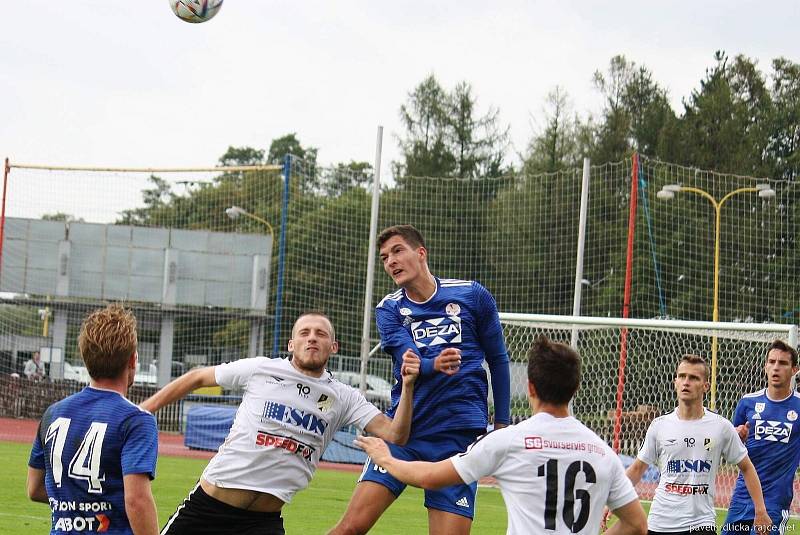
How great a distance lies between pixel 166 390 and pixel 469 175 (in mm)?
51334

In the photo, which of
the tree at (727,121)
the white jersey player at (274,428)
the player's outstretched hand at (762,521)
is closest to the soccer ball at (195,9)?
the white jersey player at (274,428)

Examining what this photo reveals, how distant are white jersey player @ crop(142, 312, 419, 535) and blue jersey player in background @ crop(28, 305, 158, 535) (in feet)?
4.27

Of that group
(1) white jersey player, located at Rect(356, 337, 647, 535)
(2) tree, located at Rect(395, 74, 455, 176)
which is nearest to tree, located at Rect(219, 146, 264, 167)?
(2) tree, located at Rect(395, 74, 455, 176)

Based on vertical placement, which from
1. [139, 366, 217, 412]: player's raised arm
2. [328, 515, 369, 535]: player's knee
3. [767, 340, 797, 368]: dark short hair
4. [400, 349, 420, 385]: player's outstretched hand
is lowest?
[328, 515, 369, 535]: player's knee

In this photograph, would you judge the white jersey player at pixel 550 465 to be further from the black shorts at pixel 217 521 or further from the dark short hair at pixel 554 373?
the black shorts at pixel 217 521

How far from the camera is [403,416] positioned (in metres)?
6.17

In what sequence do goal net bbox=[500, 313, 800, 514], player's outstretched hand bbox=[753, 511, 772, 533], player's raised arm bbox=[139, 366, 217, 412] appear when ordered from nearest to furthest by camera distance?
1. player's raised arm bbox=[139, 366, 217, 412]
2. player's outstretched hand bbox=[753, 511, 772, 533]
3. goal net bbox=[500, 313, 800, 514]

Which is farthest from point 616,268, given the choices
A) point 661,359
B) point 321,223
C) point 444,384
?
point 444,384

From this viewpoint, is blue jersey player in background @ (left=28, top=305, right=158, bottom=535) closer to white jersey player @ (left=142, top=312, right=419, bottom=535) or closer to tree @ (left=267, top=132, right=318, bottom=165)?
white jersey player @ (left=142, top=312, right=419, bottom=535)

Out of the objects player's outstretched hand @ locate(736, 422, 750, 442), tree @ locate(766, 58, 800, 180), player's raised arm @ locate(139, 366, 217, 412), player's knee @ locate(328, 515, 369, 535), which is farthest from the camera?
tree @ locate(766, 58, 800, 180)

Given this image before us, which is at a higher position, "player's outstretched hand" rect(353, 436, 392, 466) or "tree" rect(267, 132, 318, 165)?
"tree" rect(267, 132, 318, 165)

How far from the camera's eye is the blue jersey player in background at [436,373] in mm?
6441

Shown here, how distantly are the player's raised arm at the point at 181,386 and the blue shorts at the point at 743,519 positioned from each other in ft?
16.2

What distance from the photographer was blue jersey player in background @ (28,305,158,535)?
4496 mm
